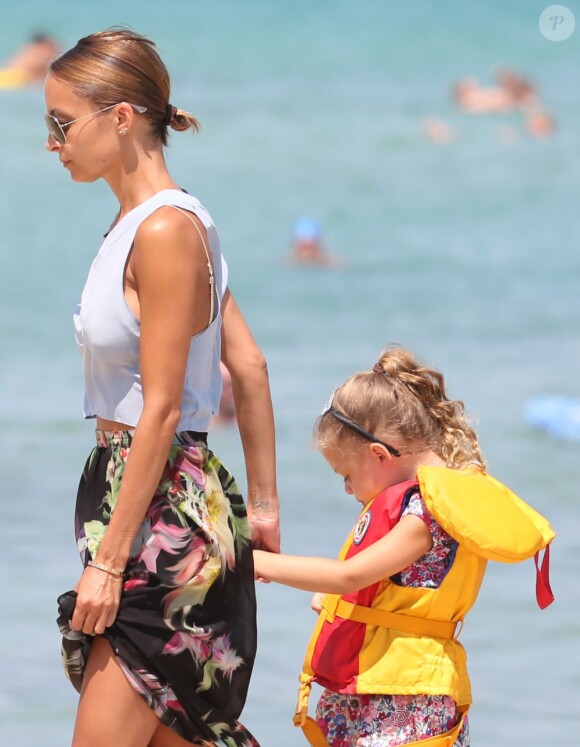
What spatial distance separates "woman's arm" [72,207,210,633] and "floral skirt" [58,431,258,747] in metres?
0.05

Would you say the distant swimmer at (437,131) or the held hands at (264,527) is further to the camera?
the distant swimmer at (437,131)

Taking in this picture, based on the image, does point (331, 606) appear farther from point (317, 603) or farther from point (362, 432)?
point (362, 432)

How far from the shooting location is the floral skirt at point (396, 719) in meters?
2.69

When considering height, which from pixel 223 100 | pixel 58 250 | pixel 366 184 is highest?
pixel 223 100

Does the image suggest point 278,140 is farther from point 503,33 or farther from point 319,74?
point 503,33

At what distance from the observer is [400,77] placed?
19.5m

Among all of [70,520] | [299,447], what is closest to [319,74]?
[299,447]

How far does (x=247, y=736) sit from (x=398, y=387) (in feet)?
2.47

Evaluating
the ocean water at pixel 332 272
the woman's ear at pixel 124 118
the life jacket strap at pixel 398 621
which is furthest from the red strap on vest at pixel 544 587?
the ocean water at pixel 332 272

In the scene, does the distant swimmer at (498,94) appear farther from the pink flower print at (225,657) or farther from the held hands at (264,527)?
the pink flower print at (225,657)

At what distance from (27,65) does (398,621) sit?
16854 mm

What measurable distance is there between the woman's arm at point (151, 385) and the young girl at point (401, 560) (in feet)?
1.25

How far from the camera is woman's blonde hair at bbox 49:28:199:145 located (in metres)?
2.46

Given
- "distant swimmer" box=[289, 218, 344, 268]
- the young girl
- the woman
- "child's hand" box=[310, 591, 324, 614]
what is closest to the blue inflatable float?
"distant swimmer" box=[289, 218, 344, 268]
